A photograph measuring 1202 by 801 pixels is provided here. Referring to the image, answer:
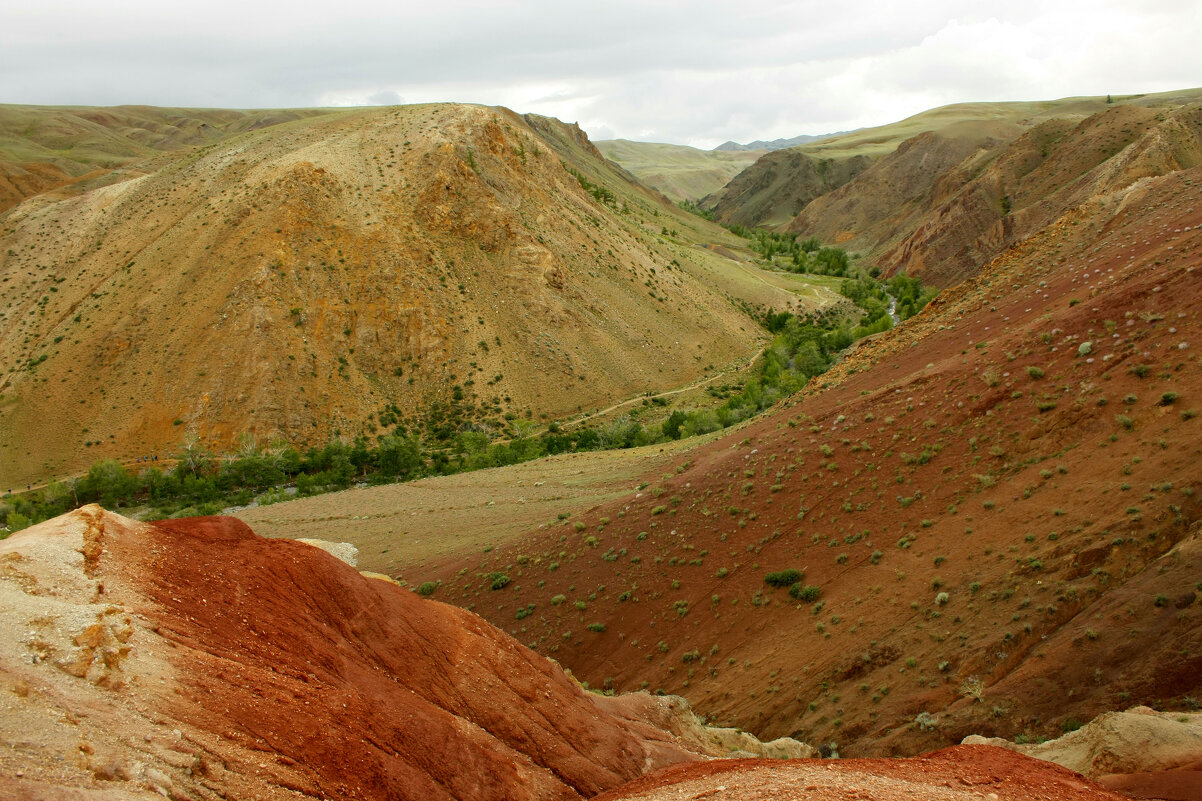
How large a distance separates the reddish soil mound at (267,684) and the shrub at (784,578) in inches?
270

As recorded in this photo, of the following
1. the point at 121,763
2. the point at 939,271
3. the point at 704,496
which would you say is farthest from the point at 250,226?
the point at 939,271

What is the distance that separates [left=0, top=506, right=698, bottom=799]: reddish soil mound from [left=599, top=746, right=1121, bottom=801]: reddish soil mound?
7.84 ft

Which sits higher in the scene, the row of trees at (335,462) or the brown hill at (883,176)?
the brown hill at (883,176)

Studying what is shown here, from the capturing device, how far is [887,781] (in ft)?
32.4

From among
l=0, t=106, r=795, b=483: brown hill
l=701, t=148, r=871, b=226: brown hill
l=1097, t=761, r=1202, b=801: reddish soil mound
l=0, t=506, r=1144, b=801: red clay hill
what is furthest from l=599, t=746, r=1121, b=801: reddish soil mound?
l=701, t=148, r=871, b=226: brown hill

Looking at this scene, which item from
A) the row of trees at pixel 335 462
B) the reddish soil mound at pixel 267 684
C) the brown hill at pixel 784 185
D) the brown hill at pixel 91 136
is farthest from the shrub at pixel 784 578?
the brown hill at pixel 784 185

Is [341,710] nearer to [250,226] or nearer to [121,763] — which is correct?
[121,763]

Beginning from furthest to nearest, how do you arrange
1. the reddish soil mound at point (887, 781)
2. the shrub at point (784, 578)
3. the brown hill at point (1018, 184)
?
the brown hill at point (1018, 184), the shrub at point (784, 578), the reddish soil mound at point (887, 781)

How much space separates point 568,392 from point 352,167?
2594 cm

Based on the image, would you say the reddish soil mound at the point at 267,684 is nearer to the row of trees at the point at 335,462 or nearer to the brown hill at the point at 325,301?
the row of trees at the point at 335,462

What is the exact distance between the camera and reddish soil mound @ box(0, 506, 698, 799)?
8000mm

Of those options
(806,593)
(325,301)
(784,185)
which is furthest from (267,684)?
(784,185)

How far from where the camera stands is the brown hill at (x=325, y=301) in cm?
4769

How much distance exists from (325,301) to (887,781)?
166 ft
